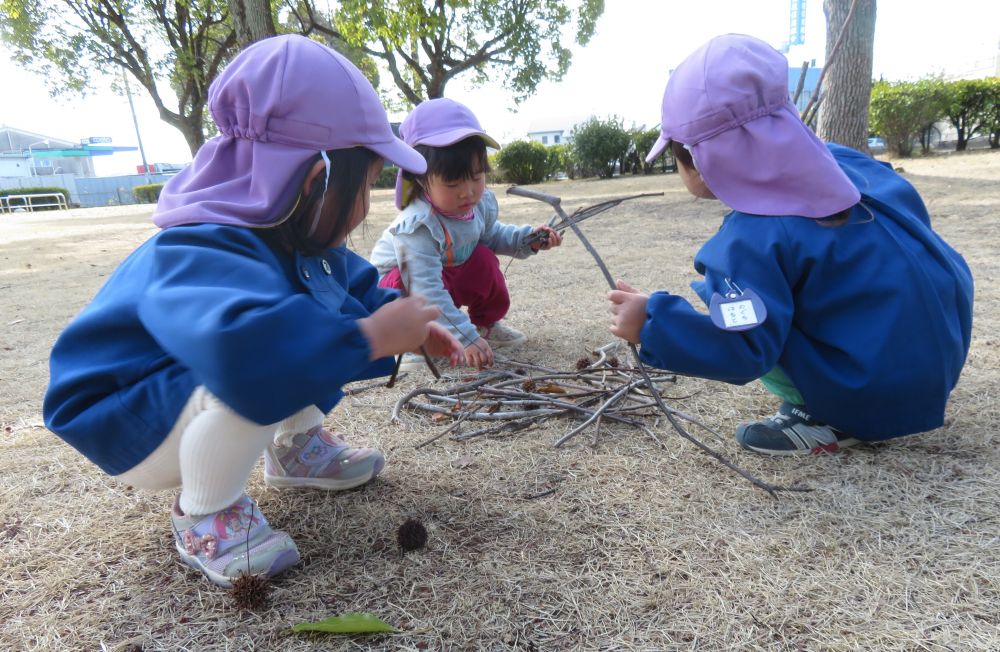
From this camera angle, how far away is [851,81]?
6453 mm

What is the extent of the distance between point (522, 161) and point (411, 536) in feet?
56.6

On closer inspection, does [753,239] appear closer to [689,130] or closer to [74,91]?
[689,130]

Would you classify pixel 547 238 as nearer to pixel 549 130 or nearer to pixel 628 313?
pixel 628 313

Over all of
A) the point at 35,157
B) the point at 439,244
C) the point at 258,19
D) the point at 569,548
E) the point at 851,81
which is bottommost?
the point at 569,548

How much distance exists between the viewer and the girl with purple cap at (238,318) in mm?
1068

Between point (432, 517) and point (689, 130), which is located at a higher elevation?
point (689, 130)

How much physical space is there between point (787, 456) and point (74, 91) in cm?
2152

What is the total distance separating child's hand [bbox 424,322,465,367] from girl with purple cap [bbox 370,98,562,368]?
77 centimetres

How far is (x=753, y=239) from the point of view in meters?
1.50

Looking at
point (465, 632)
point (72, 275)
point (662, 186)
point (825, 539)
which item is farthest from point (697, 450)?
point (662, 186)

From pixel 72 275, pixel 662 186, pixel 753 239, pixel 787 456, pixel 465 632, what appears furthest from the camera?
pixel 662 186

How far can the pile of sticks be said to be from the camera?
78.0 inches

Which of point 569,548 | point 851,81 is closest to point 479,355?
point 569,548

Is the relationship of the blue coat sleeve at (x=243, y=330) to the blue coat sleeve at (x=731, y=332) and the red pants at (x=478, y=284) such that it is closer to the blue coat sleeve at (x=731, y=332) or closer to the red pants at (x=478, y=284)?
the blue coat sleeve at (x=731, y=332)
